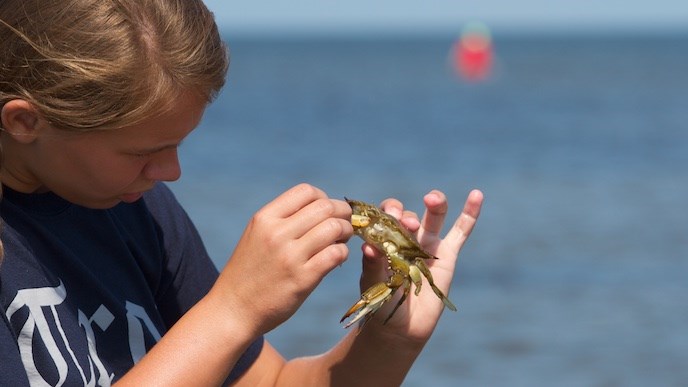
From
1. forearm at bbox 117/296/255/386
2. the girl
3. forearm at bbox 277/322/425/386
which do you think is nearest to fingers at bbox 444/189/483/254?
forearm at bbox 277/322/425/386

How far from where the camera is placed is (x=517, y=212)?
14.4 meters

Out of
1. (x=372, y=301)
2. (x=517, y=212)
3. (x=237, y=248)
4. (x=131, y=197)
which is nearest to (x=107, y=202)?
(x=131, y=197)

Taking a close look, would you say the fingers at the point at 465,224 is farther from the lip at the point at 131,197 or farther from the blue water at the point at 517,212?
the blue water at the point at 517,212

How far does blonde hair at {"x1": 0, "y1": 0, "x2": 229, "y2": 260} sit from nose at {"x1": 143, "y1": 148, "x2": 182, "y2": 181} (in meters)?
0.11

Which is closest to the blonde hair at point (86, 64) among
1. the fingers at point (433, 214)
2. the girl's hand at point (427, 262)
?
the girl's hand at point (427, 262)

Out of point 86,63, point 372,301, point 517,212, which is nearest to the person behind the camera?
point 86,63

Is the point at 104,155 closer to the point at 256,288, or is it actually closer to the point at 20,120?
the point at 20,120

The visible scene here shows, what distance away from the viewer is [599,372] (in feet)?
28.0

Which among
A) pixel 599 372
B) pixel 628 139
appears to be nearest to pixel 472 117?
pixel 628 139

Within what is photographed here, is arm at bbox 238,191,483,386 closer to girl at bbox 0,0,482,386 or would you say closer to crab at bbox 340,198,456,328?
crab at bbox 340,198,456,328

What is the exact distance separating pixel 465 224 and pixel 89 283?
946 mm

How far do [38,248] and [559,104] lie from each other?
40102 mm

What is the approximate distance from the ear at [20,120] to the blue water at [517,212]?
629 centimetres

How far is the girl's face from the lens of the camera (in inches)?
87.2
